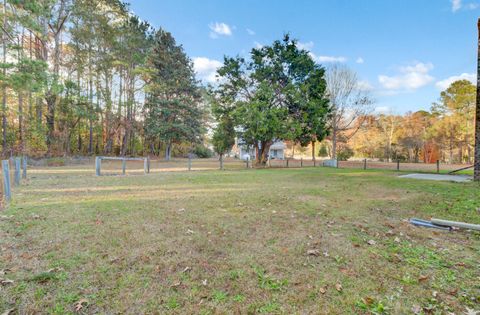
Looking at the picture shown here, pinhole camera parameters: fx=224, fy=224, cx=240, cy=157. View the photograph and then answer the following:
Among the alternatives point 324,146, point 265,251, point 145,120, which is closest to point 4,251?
point 265,251

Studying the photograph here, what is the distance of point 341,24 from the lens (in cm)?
1573

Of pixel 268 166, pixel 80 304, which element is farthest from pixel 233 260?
pixel 268 166

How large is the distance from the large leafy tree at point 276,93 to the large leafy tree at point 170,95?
910 centimetres

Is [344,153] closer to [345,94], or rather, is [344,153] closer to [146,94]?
[345,94]

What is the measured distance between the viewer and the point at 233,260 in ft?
9.13

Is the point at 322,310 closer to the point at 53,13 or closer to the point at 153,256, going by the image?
the point at 153,256

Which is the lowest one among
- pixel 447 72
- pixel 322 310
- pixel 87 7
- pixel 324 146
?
pixel 322 310

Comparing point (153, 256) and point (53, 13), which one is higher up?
point (53, 13)

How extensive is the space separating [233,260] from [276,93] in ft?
50.0

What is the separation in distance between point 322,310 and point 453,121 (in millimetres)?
32856

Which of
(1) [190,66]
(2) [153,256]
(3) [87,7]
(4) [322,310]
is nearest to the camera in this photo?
(4) [322,310]

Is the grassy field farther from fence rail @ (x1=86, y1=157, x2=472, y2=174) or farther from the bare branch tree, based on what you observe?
the bare branch tree

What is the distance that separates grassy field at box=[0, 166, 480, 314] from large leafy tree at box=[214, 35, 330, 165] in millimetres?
10785

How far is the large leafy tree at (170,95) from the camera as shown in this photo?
81.4ft
